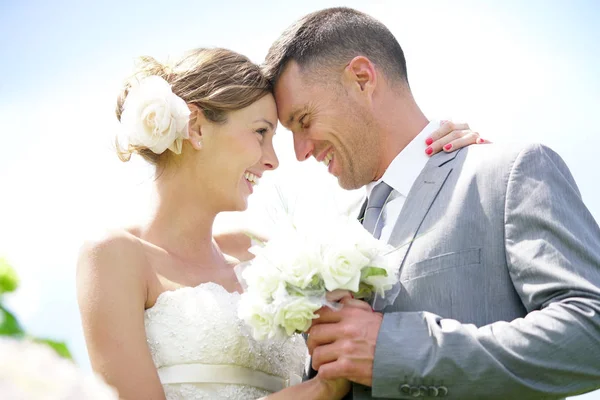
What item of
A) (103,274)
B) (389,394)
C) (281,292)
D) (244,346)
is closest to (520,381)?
(389,394)

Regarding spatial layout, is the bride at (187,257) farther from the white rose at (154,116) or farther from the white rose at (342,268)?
the white rose at (342,268)

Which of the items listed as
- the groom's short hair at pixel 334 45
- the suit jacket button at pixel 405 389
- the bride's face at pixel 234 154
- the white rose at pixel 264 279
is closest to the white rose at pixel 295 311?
the white rose at pixel 264 279

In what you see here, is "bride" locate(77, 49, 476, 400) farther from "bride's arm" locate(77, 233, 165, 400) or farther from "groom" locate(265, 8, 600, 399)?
"groom" locate(265, 8, 600, 399)

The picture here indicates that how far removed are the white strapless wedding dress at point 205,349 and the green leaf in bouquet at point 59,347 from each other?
353 cm

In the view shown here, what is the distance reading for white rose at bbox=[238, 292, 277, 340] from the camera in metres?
3.42

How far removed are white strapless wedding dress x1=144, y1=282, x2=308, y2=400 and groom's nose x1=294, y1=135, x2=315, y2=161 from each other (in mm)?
1314

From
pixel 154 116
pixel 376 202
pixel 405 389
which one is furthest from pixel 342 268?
pixel 154 116

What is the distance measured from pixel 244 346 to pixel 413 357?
1476mm

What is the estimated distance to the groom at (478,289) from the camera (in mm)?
3398

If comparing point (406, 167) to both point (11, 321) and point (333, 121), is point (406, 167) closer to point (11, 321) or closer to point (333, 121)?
point (333, 121)

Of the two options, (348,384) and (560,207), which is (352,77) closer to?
(560,207)

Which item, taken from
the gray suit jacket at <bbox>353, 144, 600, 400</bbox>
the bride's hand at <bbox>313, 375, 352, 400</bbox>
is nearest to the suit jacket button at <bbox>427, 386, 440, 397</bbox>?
the gray suit jacket at <bbox>353, 144, 600, 400</bbox>

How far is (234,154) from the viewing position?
16.1 feet

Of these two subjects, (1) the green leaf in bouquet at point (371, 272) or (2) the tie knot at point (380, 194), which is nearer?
(1) the green leaf in bouquet at point (371, 272)
